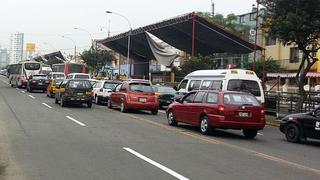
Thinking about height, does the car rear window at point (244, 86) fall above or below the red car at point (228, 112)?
above

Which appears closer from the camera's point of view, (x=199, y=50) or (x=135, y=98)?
(x=135, y=98)

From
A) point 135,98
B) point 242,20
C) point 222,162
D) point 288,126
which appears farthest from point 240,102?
point 242,20

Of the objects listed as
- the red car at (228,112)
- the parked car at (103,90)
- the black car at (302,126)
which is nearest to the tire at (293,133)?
the black car at (302,126)

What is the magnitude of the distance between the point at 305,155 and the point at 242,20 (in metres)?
65.6

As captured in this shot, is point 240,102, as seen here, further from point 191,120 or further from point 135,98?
point 135,98

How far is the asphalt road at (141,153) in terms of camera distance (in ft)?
31.3

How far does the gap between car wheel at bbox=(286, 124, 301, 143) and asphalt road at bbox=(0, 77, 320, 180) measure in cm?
30

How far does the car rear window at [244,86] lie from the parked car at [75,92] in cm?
964

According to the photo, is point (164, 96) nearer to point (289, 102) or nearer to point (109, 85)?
point (109, 85)

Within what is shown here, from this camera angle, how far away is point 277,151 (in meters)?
13.8

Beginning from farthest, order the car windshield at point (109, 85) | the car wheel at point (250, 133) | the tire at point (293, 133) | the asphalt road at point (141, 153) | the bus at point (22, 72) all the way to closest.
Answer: the bus at point (22, 72)
the car windshield at point (109, 85)
the car wheel at point (250, 133)
the tire at point (293, 133)
the asphalt road at point (141, 153)

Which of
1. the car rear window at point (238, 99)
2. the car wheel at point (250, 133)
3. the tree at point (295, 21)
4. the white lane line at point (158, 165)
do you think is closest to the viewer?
the white lane line at point (158, 165)

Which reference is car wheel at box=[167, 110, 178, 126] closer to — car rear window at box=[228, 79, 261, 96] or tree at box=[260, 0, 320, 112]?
car rear window at box=[228, 79, 261, 96]

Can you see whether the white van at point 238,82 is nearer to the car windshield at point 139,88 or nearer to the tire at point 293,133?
the car windshield at point 139,88
